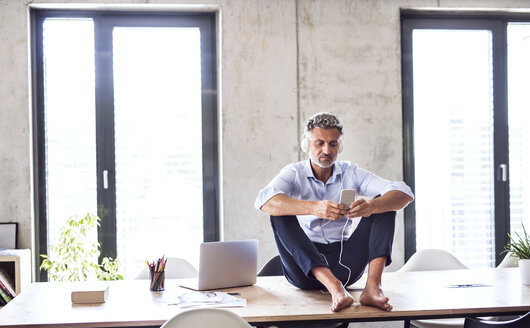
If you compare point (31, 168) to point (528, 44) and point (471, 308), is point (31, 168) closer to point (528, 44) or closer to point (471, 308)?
point (471, 308)

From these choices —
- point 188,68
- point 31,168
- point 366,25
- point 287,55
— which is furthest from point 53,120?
point 366,25

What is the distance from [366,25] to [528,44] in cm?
165

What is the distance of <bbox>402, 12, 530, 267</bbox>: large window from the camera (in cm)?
488

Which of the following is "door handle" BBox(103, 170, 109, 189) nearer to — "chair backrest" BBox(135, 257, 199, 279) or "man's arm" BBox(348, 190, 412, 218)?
"chair backrest" BBox(135, 257, 199, 279)

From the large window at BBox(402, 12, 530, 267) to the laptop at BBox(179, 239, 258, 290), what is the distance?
2.53m

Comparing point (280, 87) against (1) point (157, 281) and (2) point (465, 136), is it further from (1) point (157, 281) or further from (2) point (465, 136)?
(1) point (157, 281)

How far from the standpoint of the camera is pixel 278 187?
2.93 m

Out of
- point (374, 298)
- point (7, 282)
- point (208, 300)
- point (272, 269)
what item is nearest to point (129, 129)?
point (7, 282)

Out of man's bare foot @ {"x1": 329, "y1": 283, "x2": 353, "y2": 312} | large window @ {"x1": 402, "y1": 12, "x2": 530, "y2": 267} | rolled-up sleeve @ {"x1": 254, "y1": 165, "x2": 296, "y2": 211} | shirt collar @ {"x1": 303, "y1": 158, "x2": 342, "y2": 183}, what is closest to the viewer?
man's bare foot @ {"x1": 329, "y1": 283, "x2": 353, "y2": 312}

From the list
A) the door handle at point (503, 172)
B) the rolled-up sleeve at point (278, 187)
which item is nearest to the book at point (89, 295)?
the rolled-up sleeve at point (278, 187)

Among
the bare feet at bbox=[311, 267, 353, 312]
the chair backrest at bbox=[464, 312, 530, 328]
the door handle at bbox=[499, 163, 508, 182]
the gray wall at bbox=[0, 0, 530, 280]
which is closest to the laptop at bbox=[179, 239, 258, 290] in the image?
the bare feet at bbox=[311, 267, 353, 312]

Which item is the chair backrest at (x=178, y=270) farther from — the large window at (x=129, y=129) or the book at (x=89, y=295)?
the large window at (x=129, y=129)

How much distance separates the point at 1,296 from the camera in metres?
3.95

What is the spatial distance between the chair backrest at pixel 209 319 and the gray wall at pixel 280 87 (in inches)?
106
